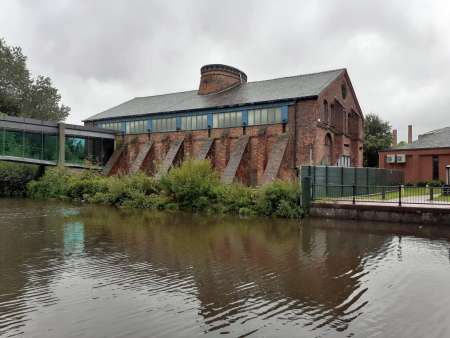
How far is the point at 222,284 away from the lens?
25.0ft

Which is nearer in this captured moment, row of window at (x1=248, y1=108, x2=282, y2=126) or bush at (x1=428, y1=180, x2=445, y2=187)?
row of window at (x1=248, y1=108, x2=282, y2=126)

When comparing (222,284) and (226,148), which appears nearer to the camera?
(222,284)

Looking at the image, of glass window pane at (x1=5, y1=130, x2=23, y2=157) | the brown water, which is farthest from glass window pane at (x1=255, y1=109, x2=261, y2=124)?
glass window pane at (x1=5, y1=130, x2=23, y2=157)

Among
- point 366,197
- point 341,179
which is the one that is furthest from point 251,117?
point 366,197

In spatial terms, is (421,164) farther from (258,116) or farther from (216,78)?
(216,78)

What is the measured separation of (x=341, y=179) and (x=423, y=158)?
15.4m

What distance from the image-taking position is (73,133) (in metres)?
36.2

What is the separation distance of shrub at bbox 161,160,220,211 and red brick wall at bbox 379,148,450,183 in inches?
845

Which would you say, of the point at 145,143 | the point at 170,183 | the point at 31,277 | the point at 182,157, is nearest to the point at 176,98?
the point at 145,143

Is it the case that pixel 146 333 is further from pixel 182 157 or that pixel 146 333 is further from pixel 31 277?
pixel 182 157

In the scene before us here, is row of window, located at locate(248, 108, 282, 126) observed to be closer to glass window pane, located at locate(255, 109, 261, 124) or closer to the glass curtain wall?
glass window pane, located at locate(255, 109, 261, 124)

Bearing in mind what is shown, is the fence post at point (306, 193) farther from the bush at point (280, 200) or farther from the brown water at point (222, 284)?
the brown water at point (222, 284)

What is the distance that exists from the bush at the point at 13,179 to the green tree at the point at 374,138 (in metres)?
37.8

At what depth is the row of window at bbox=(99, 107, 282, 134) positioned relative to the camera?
31.0m
